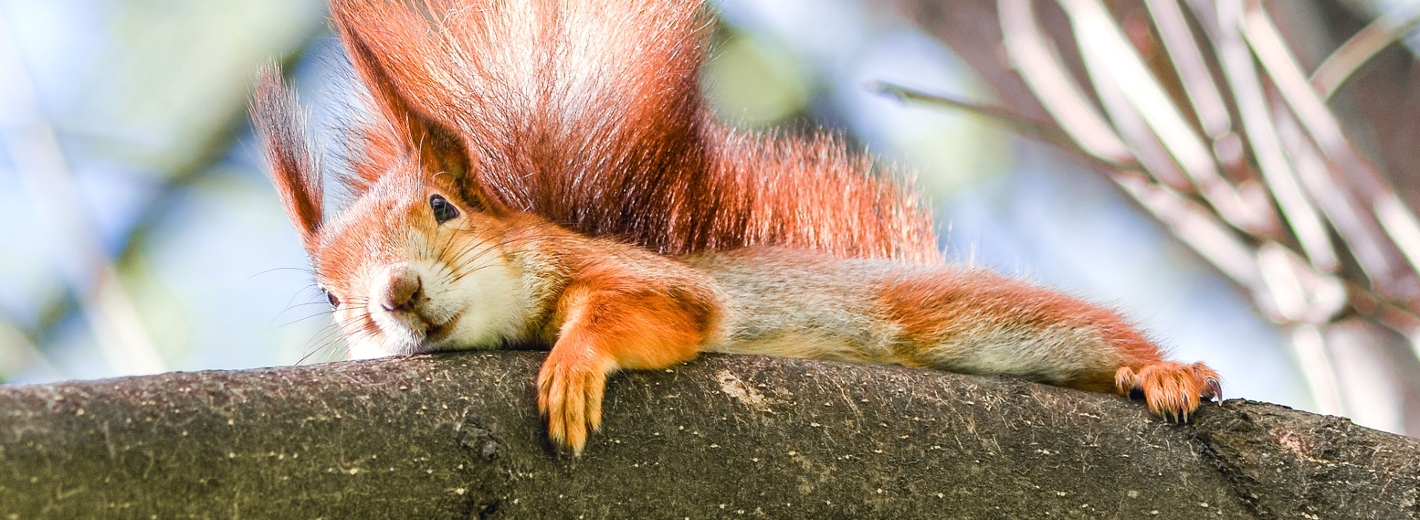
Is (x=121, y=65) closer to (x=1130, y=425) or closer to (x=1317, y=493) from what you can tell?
(x=1130, y=425)

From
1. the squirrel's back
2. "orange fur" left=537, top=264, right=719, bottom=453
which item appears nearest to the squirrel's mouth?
"orange fur" left=537, top=264, right=719, bottom=453

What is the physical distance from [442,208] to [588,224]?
1.02 feet

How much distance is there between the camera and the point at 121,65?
376cm

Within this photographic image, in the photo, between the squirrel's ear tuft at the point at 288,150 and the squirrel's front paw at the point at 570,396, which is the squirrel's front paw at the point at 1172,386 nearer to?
the squirrel's front paw at the point at 570,396

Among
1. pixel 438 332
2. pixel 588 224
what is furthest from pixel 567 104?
pixel 438 332

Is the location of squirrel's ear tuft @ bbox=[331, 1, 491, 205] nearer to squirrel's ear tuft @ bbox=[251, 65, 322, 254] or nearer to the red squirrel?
the red squirrel

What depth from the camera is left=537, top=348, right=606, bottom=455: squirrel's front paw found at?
1.24 meters

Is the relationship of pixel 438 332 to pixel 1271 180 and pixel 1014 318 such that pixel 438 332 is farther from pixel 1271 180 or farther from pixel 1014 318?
pixel 1271 180

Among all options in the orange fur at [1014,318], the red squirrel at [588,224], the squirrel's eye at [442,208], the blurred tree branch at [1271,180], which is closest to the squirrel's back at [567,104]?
the red squirrel at [588,224]

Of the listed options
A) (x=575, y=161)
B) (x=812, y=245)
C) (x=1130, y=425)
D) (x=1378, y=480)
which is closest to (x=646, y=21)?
(x=575, y=161)

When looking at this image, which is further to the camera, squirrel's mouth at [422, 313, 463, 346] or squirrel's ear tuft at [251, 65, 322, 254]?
squirrel's ear tuft at [251, 65, 322, 254]

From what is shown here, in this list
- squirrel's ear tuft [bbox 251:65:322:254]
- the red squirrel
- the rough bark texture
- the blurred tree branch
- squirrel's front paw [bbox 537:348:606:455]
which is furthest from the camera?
the blurred tree branch

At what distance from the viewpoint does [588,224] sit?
201 centimetres

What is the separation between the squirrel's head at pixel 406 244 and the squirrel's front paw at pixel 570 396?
288mm
